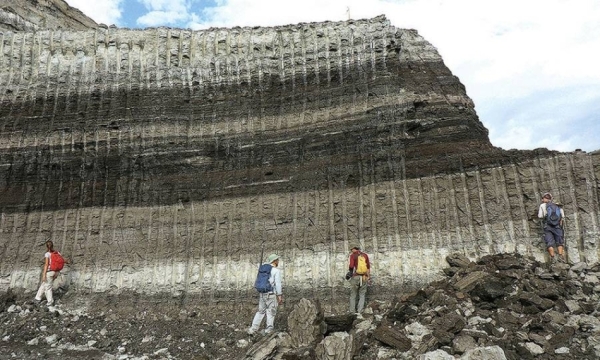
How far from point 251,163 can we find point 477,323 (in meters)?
6.32

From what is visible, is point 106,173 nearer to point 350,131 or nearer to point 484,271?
point 350,131

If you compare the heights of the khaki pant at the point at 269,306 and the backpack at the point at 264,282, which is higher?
the backpack at the point at 264,282

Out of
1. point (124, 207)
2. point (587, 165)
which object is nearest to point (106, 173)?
point (124, 207)

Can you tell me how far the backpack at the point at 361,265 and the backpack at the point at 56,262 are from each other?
6386 mm

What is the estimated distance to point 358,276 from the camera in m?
10.1

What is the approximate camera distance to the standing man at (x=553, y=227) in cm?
990

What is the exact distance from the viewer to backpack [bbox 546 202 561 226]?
32.4 ft

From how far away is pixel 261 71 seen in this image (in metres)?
12.7

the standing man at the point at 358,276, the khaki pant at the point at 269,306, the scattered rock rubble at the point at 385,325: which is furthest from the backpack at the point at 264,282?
the standing man at the point at 358,276

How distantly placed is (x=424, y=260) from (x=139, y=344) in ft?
18.9

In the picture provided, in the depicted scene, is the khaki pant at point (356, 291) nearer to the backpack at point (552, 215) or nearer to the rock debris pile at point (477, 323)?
the rock debris pile at point (477, 323)

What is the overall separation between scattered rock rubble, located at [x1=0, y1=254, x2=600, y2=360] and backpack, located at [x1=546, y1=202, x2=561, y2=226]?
861mm

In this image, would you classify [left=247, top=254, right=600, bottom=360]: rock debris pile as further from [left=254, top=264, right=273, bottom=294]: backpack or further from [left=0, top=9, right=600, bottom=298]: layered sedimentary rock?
[left=0, top=9, right=600, bottom=298]: layered sedimentary rock

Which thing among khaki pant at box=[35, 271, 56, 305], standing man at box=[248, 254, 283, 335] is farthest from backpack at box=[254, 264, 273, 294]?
khaki pant at box=[35, 271, 56, 305]
